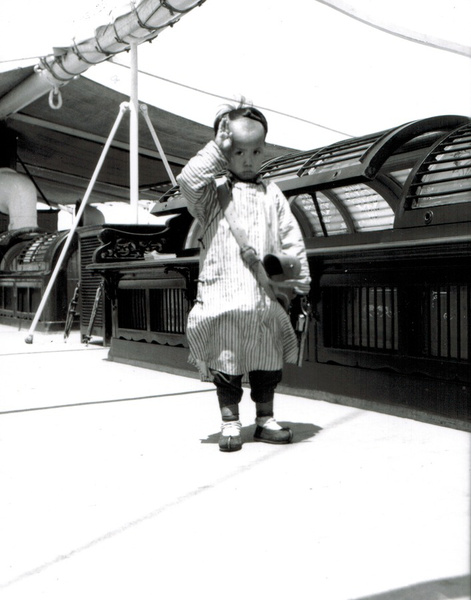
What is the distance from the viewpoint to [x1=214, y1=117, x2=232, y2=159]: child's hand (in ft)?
8.46

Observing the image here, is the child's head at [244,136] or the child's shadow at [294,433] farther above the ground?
the child's head at [244,136]

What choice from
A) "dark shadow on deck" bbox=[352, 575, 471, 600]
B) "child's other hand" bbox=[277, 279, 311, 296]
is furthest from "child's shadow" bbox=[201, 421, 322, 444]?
"dark shadow on deck" bbox=[352, 575, 471, 600]

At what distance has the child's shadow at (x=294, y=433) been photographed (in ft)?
9.32

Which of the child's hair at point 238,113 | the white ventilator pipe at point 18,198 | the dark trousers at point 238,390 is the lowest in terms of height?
the dark trousers at point 238,390

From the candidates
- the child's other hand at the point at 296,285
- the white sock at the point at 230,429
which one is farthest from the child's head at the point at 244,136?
the white sock at the point at 230,429

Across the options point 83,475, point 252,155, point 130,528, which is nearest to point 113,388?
point 83,475

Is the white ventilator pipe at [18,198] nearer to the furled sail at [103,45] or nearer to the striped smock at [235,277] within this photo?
the furled sail at [103,45]

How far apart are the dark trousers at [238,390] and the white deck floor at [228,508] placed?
6.4 inches

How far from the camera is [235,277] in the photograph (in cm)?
261

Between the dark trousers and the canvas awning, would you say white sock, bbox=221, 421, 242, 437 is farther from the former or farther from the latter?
the canvas awning

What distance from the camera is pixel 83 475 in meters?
2.40

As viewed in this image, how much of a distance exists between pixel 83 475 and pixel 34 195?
1181 cm

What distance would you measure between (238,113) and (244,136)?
3.9 inches

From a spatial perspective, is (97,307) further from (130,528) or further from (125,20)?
(130,528)
